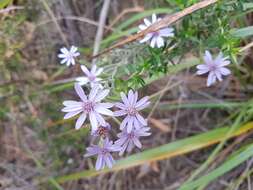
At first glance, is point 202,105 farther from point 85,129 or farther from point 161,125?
point 85,129

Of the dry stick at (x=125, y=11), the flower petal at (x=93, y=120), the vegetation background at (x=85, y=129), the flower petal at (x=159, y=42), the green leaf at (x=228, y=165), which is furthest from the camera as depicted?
the dry stick at (x=125, y=11)

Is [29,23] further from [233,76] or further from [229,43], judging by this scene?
[229,43]

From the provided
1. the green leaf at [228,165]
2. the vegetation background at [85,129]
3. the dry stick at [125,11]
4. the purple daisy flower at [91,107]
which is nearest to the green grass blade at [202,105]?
the vegetation background at [85,129]

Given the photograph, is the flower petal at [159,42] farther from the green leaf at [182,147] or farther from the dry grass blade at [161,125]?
the dry grass blade at [161,125]

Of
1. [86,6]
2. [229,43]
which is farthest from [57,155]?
[229,43]

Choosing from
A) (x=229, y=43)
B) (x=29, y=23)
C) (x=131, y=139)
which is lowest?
(x=131, y=139)
